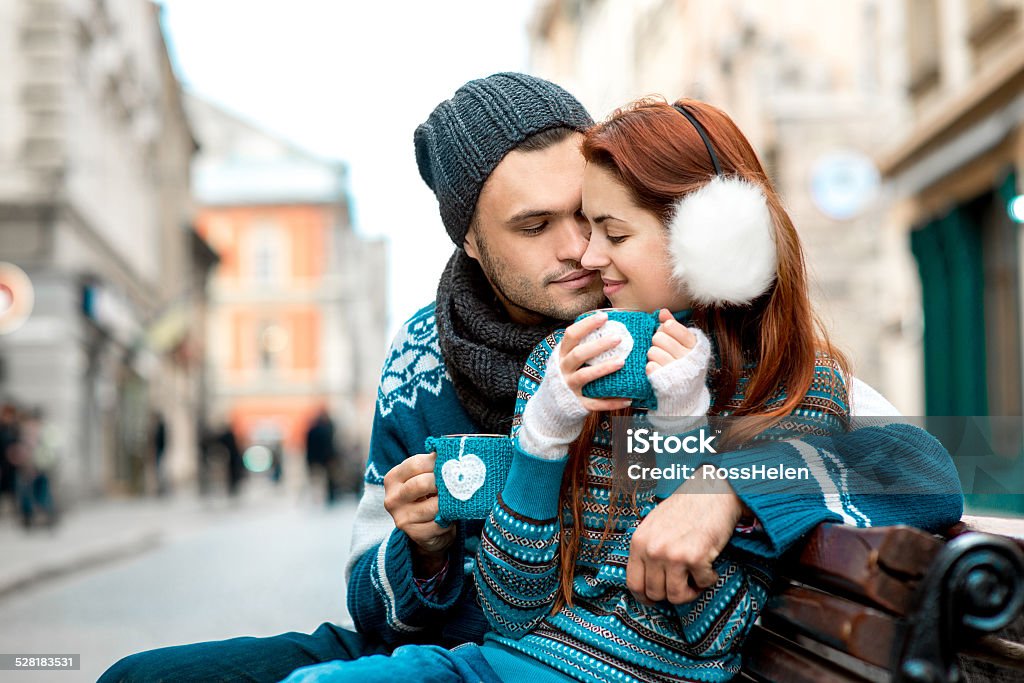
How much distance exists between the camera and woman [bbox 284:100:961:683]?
1.91 m

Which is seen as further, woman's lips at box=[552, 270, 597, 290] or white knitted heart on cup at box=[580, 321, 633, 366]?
woman's lips at box=[552, 270, 597, 290]

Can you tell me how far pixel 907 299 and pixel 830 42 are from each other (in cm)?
709

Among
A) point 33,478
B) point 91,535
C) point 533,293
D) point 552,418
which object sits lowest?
point 91,535

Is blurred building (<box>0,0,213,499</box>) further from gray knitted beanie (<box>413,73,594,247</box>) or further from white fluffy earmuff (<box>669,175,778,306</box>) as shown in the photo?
white fluffy earmuff (<box>669,175,778,306</box>)

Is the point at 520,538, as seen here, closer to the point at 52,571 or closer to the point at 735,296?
the point at 735,296

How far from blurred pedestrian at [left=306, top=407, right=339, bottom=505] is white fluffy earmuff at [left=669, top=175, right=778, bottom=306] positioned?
20.8m

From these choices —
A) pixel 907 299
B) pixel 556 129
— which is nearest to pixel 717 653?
pixel 556 129

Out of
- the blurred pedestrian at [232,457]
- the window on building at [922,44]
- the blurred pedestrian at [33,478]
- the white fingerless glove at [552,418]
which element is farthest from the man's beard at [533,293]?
the blurred pedestrian at [232,457]

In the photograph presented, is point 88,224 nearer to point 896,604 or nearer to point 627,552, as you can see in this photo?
point 627,552

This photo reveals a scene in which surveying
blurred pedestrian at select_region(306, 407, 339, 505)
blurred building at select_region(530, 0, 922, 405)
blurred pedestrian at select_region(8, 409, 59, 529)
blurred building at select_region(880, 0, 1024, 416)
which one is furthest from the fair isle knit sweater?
blurred pedestrian at select_region(306, 407, 339, 505)

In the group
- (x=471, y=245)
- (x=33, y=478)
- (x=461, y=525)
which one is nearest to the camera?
(x=461, y=525)

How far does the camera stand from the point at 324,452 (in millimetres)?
22500

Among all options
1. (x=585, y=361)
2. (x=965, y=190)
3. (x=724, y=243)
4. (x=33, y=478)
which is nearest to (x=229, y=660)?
(x=585, y=361)

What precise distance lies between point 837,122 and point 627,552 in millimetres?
19739
